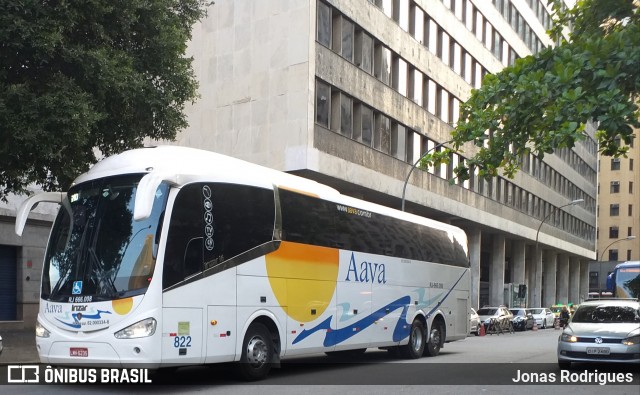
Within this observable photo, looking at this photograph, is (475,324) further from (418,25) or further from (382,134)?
(418,25)

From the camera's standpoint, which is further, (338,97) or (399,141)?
(399,141)

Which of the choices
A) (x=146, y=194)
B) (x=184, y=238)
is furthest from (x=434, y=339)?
(x=146, y=194)

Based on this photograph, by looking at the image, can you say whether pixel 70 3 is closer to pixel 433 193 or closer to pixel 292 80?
pixel 292 80

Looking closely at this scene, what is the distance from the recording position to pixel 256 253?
13234 mm

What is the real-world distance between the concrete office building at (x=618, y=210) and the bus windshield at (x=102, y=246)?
10301 cm

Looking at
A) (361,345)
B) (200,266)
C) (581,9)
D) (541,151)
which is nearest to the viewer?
(200,266)

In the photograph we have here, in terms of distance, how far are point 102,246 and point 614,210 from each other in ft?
351

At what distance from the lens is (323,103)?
102 ft

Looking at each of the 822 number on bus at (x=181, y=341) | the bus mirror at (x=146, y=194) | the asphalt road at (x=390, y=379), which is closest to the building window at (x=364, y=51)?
the asphalt road at (x=390, y=379)

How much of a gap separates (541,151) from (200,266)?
296 inches

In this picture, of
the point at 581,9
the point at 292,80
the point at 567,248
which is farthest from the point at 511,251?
the point at 581,9

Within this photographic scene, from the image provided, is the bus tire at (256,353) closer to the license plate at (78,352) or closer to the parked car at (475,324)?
the license plate at (78,352)

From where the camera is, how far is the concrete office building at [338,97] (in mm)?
30156

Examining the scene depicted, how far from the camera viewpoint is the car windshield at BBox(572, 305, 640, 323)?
15.7 meters
